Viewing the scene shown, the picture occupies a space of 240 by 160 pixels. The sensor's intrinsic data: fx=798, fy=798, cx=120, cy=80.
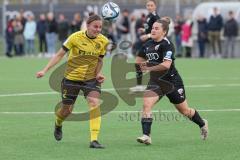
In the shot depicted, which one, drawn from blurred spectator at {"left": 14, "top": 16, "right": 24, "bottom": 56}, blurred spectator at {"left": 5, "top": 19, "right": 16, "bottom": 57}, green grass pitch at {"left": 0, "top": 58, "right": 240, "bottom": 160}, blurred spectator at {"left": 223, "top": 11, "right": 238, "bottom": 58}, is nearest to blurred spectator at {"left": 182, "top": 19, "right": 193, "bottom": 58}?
blurred spectator at {"left": 223, "top": 11, "right": 238, "bottom": 58}

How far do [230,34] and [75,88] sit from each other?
88.3ft

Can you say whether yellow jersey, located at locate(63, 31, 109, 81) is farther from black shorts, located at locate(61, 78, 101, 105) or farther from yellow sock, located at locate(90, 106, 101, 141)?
yellow sock, located at locate(90, 106, 101, 141)

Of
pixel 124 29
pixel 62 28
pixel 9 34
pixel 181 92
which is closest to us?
pixel 181 92

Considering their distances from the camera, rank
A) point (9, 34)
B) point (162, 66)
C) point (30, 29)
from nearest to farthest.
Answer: point (162, 66) < point (30, 29) < point (9, 34)

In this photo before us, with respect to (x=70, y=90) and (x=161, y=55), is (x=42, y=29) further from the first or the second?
(x=161, y=55)

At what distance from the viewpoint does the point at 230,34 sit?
38000mm

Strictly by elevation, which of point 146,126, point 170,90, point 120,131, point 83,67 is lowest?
point 120,131

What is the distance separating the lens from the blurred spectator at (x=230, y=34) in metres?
37.6

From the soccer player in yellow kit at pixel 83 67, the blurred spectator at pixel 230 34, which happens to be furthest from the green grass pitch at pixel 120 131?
the blurred spectator at pixel 230 34

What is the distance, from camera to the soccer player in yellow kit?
11641 mm

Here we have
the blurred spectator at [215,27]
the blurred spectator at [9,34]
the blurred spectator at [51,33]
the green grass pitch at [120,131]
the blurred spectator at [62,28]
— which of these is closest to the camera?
the green grass pitch at [120,131]

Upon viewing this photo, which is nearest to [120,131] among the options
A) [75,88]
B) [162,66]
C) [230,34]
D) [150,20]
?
[75,88]

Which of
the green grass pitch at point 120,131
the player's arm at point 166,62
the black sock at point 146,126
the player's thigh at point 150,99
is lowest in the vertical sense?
the green grass pitch at point 120,131

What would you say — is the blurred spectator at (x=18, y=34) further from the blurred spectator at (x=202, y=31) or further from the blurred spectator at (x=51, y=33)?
the blurred spectator at (x=202, y=31)
